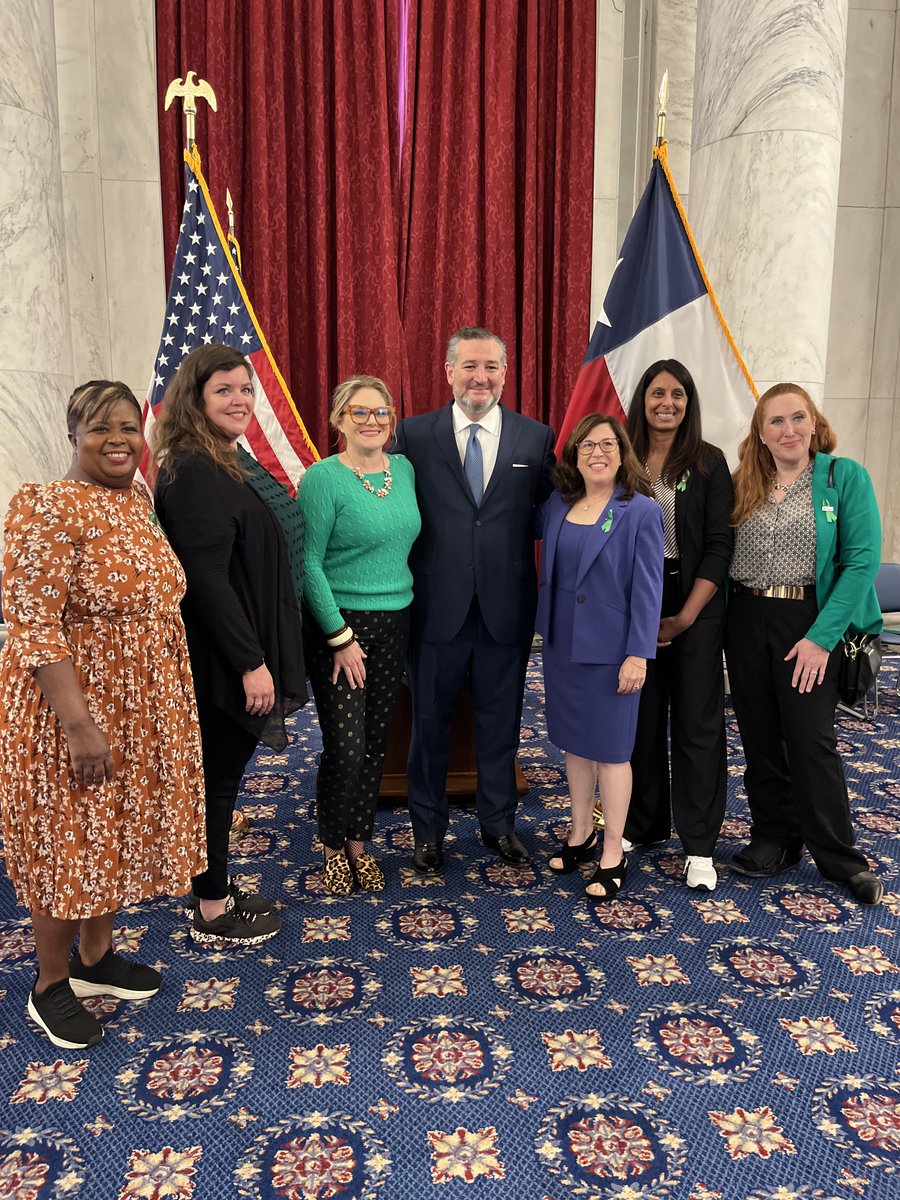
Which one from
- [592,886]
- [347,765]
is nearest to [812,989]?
[592,886]

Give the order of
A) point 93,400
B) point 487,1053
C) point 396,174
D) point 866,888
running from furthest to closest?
point 396,174
point 866,888
point 487,1053
point 93,400

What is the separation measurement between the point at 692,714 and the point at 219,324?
2718 mm

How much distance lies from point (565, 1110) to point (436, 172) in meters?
5.59

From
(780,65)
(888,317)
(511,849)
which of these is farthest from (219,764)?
(888,317)

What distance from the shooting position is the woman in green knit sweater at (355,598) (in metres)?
2.70

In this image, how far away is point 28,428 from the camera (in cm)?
426

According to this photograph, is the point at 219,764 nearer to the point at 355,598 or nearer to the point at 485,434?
the point at 355,598

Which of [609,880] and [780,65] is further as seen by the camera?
[780,65]

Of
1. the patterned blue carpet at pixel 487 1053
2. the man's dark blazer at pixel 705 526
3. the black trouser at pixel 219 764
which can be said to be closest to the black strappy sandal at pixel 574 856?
the patterned blue carpet at pixel 487 1053

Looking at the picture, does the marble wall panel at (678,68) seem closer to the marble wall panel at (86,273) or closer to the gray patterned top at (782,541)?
the marble wall panel at (86,273)

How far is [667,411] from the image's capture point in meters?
2.94

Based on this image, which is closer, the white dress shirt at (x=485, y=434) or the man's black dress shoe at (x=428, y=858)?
the white dress shirt at (x=485, y=434)

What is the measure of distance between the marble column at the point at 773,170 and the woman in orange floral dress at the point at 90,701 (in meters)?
3.76

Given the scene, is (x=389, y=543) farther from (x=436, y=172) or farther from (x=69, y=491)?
(x=436, y=172)
